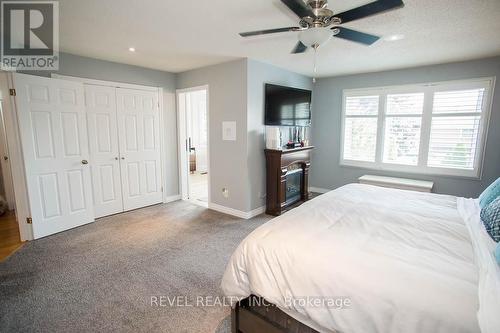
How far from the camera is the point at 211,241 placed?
10.5ft

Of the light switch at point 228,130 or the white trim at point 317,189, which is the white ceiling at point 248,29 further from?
the white trim at point 317,189

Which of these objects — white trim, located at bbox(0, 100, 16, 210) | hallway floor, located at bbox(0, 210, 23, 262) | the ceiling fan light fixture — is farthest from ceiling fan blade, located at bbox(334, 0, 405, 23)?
white trim, located at bbox(0, 100, 16, 210)

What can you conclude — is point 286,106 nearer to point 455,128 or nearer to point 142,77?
point 142,77

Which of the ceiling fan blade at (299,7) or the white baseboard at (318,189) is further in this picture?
the white baseboard at (318,189)

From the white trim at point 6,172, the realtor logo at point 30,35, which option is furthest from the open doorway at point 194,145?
the white trim at point 6,172

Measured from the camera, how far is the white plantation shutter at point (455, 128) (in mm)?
3830

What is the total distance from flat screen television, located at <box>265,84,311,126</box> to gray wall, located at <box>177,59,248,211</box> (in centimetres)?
51

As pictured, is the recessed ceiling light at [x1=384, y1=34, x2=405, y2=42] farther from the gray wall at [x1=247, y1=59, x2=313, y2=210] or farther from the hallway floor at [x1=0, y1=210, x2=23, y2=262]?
the hallway floor at [x1=0, y1=210, x2=23, y2=262]

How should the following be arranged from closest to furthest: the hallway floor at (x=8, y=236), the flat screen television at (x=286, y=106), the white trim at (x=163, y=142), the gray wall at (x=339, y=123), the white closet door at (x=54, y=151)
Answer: the hallway floor at (x=8, y=236) < the white closet door at (x=54, y=151) < the gray wall at (x=339, y=123) < the flat screen television at (x=286, y=106) < the white trim at (x=163, y=142)

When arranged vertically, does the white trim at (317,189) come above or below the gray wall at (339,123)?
below

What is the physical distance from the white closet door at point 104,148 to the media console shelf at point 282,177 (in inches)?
101

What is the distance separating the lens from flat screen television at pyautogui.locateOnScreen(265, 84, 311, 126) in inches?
160

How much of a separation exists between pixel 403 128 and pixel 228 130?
3.20m

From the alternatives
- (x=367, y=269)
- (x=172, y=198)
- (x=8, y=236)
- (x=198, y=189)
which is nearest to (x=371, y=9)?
(x=367, y=269)
